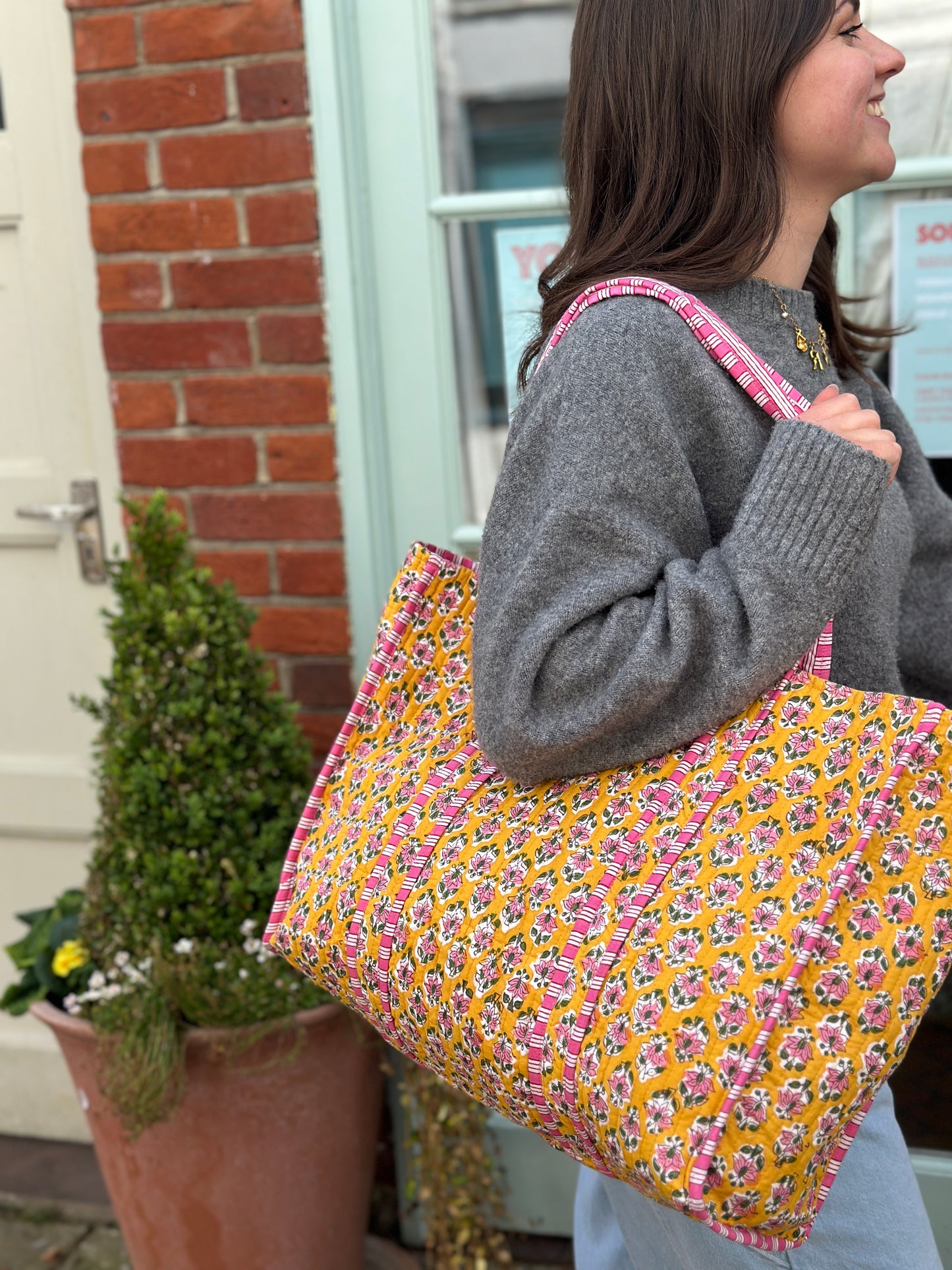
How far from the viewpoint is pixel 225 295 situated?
2.16m

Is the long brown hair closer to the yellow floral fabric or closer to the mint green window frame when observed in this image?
the yellow floral fabric

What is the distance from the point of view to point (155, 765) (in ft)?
6.50

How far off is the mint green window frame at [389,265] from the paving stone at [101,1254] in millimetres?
1372

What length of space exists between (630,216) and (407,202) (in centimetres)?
99

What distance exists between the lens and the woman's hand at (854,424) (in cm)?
112

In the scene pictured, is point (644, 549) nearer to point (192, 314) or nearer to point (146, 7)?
point (192, 314)

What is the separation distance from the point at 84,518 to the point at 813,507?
6.01 feet

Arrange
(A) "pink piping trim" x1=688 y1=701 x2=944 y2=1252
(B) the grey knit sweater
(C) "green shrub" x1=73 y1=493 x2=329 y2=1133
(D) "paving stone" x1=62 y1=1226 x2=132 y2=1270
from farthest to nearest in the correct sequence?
(D) "paving stone" x1=62 y1=1226 x2=132 y2=1270 < (C) "green shrub" x1=73 y1=493 x2=329 y2=1133 < (B) the grey knit sweater < (A) "pink piping trim" x1=688 y1=701 x2=944 y2=1252

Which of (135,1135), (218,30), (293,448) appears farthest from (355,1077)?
(218,30)

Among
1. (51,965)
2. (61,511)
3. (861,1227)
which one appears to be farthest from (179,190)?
(861,1227)

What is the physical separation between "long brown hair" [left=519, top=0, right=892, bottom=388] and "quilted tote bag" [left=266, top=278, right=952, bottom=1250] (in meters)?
0.13

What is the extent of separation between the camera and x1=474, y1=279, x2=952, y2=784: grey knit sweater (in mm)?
1080

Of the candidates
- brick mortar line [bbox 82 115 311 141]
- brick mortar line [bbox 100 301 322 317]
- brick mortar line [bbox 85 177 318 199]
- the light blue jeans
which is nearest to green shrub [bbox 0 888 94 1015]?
brick mortar line [bbox 100 301 322 317]

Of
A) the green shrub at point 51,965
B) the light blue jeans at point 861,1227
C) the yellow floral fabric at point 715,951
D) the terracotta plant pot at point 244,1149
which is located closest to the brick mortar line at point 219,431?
the green shrub at point 51,965
